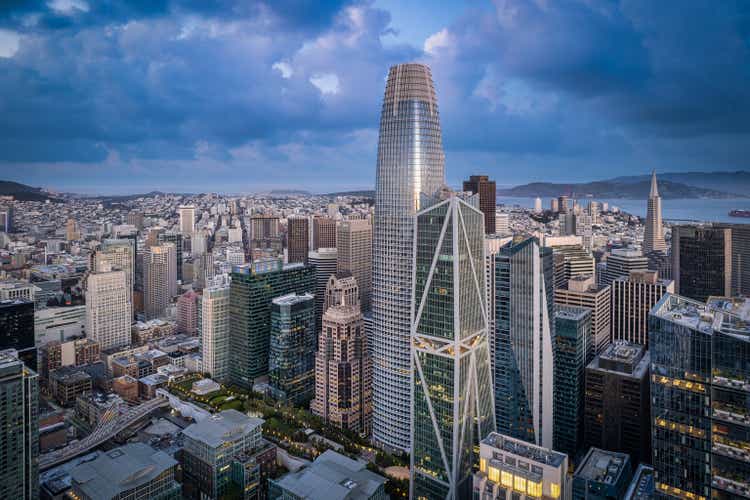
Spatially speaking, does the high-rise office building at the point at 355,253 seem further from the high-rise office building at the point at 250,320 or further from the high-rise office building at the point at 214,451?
the high-rise office building at the point at 214,451

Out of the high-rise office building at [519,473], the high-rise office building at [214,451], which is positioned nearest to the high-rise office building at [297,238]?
the high-rise office building at [214,451]

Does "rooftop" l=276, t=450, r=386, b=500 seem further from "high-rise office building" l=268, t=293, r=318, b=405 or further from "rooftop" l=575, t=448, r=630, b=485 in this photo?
"high-rise office building" l=268, t=293, r=318, b=405

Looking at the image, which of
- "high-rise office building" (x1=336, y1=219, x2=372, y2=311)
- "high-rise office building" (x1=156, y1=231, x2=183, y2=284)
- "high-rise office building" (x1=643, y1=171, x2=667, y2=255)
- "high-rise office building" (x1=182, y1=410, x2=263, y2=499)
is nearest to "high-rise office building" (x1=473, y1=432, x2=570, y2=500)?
"high-rise office building" (x1=182, y1=410, x2=263, y2=499)

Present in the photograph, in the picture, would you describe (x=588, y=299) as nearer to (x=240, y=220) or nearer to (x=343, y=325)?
(x=343, y=325)

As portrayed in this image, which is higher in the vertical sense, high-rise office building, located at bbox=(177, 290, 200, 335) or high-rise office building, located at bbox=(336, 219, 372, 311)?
high-rise office building, located at bbox=(336, 219, 372, 311)

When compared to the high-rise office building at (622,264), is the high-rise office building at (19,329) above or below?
below

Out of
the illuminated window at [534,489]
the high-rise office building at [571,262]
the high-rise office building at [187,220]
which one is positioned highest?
the high-rise office building at [187,220]
